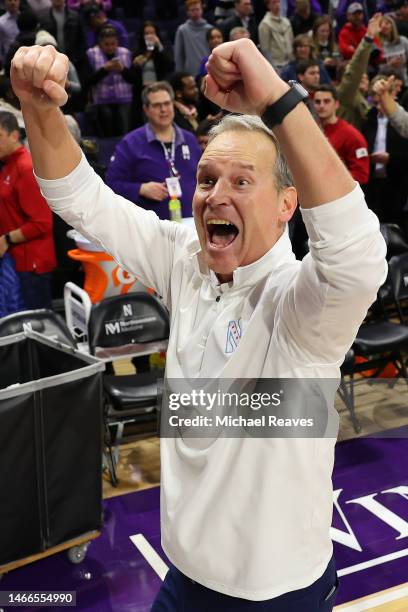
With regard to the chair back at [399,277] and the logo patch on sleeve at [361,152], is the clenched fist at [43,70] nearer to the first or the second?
the chair back at [399,277]

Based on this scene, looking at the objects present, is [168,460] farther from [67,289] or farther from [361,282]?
[67,289]

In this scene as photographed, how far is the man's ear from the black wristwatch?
1.11 feet

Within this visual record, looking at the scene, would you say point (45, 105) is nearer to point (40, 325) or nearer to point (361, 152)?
point (40, 325)

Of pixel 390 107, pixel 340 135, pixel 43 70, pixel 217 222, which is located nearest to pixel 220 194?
pixel 217 222

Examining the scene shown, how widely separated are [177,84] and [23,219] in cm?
319

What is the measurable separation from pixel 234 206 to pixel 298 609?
Result: 34.0 inches

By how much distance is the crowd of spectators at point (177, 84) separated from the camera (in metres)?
5.93

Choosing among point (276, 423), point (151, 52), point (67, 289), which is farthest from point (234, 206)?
point (151, 52)

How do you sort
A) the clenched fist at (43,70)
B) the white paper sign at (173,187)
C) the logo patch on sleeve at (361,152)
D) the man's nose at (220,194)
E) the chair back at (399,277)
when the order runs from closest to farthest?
the clenched fist at (43,70)
the man's nose at (220,194)
the white paper sign at (173,187)
the chair back at (399,277)
the logo patch on sleeve at (361,152)

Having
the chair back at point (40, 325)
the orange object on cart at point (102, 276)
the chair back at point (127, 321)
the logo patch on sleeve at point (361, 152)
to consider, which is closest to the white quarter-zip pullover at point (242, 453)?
the chair back at point (40, 325)

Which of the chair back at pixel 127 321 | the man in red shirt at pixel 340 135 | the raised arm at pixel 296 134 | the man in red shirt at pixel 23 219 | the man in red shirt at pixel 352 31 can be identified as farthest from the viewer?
the man in red shirt at pixel 352 31

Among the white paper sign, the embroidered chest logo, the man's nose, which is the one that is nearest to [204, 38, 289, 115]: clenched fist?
the man's nose

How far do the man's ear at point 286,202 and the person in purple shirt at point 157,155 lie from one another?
4308 mm

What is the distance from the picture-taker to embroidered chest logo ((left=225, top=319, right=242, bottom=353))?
1589 millimetres
